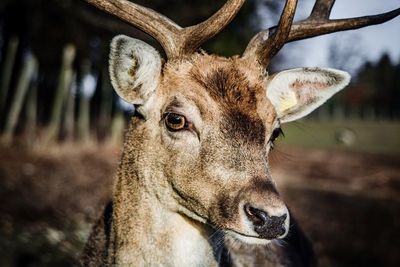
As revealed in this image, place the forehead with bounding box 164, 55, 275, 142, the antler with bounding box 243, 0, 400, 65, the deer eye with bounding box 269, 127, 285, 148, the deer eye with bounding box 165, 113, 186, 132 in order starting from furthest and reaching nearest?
1. the antler with bounding box 243, 0, 400, 65
2. the deer eye with bounding box 269, 127, 285, 148
3. the deer eye with bounding box 165, 113, 186, 132
4. the forehead with bounding box 164, 55, 275, 142

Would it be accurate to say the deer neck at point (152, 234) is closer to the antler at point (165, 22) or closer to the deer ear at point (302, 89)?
the antler at point (165, 22)

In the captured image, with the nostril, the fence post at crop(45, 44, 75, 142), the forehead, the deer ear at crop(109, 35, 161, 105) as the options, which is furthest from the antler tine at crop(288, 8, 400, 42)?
the fence post at crop(45, 44, 75, 142)

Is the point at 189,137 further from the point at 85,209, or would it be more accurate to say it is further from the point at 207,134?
the point at 85,209

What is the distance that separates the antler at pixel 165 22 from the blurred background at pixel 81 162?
0.25m

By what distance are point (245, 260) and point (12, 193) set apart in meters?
5.01

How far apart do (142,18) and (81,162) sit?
8.66 meters

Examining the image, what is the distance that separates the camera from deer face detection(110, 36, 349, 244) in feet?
9.44

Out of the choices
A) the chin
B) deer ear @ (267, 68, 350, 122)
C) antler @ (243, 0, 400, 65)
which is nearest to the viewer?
the chin

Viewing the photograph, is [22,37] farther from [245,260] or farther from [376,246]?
[245,260]

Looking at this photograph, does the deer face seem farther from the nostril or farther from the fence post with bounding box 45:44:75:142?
the fence post with bounding box 45:44:75:142

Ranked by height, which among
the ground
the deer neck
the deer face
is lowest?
the ground

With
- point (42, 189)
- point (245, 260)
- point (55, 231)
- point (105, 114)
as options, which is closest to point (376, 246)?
point (245, 260)

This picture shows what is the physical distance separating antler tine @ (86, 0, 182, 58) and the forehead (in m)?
0.21

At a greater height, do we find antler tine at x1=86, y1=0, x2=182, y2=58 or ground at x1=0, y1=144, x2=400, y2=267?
antler tine at x1=86, y1=0, x2=182, y2=58
